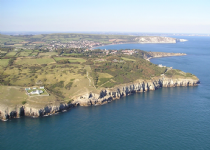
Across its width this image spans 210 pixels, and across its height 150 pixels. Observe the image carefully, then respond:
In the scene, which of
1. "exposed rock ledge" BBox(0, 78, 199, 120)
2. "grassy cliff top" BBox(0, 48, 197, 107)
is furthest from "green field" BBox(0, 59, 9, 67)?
"exposed rock ledge" BBox(0, 78, 199, 120)

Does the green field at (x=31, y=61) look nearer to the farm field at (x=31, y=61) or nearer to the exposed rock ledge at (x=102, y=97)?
the farm field at (x=31, y=61)

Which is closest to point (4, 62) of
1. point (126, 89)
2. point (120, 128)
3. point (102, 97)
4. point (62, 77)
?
point (62, 77)

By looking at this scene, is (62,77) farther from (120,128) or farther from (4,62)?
(4,62)

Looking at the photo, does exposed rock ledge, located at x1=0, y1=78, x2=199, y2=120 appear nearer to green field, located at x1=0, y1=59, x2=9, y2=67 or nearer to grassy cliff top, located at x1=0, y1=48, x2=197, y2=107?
grassy cliff top, located at x1=0, y1=48, x2=197, y2=107

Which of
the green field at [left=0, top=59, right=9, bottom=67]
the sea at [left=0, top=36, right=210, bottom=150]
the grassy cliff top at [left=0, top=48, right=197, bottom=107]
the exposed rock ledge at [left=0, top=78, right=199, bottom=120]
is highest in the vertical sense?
the green field at [left=0, top=59, right=9, bottom=67]

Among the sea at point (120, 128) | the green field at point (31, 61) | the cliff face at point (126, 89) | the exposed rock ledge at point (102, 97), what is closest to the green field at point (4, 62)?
the green field at point (31, 61)

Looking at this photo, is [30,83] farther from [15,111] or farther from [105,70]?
[105,70]
